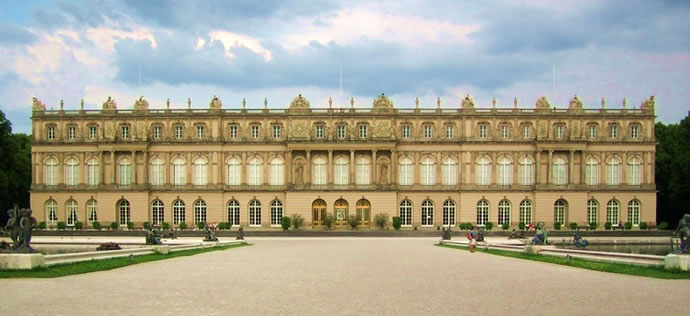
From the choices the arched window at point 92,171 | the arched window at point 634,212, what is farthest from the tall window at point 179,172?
the arched window at point 634,212

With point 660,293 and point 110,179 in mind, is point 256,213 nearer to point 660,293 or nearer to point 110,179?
point 110,179

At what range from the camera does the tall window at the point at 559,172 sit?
222 feet

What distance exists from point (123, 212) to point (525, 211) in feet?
129

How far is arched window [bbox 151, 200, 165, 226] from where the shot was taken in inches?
2677

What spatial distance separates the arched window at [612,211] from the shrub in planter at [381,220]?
21846mm

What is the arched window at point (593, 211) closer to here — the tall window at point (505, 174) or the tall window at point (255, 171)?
the tall window at point (505, 174)

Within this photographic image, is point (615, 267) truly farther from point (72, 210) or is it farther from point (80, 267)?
point (72, 210)

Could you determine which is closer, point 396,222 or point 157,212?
point 396,222

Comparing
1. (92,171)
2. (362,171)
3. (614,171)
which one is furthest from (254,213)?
(614,171)

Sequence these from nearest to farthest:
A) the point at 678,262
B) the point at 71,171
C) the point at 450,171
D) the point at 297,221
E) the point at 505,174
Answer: the point at 678,262 → the point at 297,221 → the point at 505,174 → the point at 450,171 → the point at 71,171

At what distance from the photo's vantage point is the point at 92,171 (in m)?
68.5

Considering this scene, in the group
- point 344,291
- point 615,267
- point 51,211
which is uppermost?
point 344,291

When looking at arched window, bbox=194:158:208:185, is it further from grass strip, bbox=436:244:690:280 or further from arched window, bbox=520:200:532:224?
grass strip, bbox=436:244:690:280

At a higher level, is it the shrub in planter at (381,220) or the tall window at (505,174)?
the tall window at (505,174)
